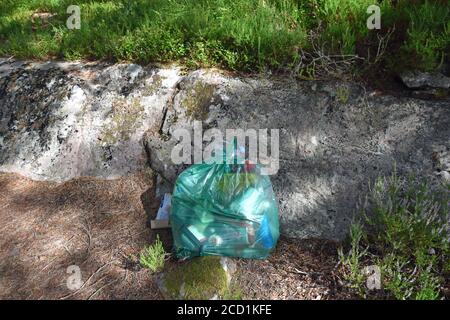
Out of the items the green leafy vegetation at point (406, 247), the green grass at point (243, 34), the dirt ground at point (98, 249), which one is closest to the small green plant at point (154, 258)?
the dirt ground at point (98, 249)

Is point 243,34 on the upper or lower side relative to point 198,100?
upper

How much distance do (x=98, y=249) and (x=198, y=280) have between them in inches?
35.3

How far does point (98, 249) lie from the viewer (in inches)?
114

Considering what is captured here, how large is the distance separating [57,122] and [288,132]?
90.0 inches

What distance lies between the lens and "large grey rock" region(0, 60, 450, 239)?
113 inches

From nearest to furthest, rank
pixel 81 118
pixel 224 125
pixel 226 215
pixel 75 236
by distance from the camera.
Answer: pixel 226 215, pixel 75 236, pixel 224 125, pixel 81 118

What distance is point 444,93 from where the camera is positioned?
3.02 meters

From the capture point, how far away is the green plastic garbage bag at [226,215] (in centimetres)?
259

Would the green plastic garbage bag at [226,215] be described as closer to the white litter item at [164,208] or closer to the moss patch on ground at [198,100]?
the white litter item at [164,208]

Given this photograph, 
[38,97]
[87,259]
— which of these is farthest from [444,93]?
[38,97]

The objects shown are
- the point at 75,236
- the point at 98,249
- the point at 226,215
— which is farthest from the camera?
the point at 75,236

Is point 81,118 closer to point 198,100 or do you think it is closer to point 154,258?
point 198,100

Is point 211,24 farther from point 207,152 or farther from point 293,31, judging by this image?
point 207,152

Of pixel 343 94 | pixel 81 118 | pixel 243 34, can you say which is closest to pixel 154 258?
pixel 81 118
